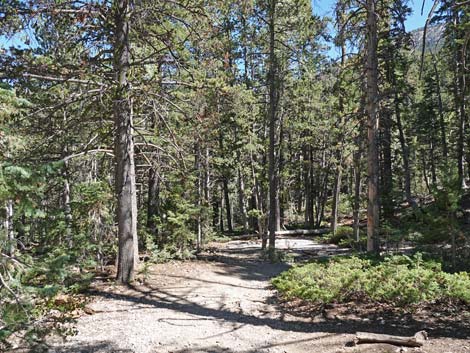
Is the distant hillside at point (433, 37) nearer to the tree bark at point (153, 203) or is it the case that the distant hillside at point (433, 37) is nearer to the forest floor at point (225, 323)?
the forest floor at point (225, 323)

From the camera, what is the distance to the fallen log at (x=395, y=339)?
476 centimetres

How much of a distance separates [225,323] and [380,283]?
9.05 feet

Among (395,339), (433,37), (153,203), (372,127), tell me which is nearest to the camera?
(433,37)

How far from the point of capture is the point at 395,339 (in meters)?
4.93

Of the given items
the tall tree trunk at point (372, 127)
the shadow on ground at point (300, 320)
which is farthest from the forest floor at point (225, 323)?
the tall tree trunk at point (372, 127)

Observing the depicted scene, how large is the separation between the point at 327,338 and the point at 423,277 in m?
1.95

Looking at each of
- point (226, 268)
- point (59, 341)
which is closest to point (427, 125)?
point (226, 268)

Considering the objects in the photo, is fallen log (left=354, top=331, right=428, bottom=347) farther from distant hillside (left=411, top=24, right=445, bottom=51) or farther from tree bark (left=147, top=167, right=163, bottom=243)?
tree bark (left=147, top=167, right=163, bottom=243)

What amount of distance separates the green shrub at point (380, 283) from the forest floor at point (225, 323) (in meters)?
0.27

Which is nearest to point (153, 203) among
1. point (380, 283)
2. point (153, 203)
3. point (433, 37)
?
point (153, 203)

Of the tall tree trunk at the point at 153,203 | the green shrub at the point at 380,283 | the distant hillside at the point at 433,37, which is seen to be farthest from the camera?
the tall tree trunk at the point at 153,203

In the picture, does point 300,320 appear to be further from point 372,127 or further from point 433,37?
point 372,127

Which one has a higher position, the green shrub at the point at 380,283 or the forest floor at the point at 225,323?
the green shrub at the point at 380,283

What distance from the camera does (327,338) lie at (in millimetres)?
5426
